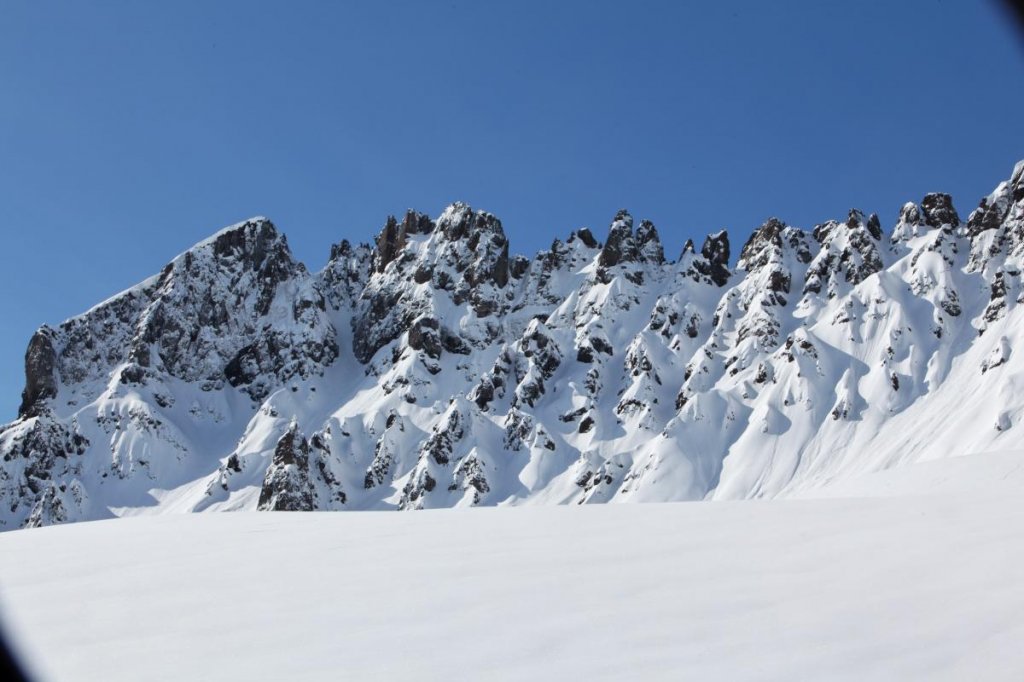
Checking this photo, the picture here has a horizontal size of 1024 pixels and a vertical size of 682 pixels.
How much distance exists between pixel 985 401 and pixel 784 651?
8226 centimetres

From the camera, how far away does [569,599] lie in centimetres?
793

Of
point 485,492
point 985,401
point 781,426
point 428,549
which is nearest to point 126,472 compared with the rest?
point 485,492

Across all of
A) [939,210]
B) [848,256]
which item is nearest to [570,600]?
[848,256]

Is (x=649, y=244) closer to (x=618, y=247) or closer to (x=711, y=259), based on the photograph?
(x=618, y=247)

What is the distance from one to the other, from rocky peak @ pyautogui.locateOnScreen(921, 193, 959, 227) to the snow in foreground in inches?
4508

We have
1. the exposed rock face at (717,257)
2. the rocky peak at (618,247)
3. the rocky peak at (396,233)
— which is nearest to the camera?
the exposed rock face at (717,257)

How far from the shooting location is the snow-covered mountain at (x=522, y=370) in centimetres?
8681

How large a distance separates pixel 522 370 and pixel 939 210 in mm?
62995

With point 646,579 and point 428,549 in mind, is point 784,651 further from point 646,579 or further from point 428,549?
point 428,549

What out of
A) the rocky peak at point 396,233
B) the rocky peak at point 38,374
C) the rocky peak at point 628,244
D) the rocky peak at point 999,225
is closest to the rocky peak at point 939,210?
the rocky peak at point 999,225

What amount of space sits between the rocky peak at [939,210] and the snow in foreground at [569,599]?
376ft

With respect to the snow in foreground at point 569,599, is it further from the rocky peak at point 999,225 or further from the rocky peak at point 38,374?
the rocky peak at point 38,374

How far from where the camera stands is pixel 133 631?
7809mm

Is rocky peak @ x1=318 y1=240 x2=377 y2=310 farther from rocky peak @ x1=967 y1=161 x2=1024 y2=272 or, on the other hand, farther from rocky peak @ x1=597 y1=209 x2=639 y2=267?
rocky peak @ x1=967 y1=161 x2=1024 y2=272
